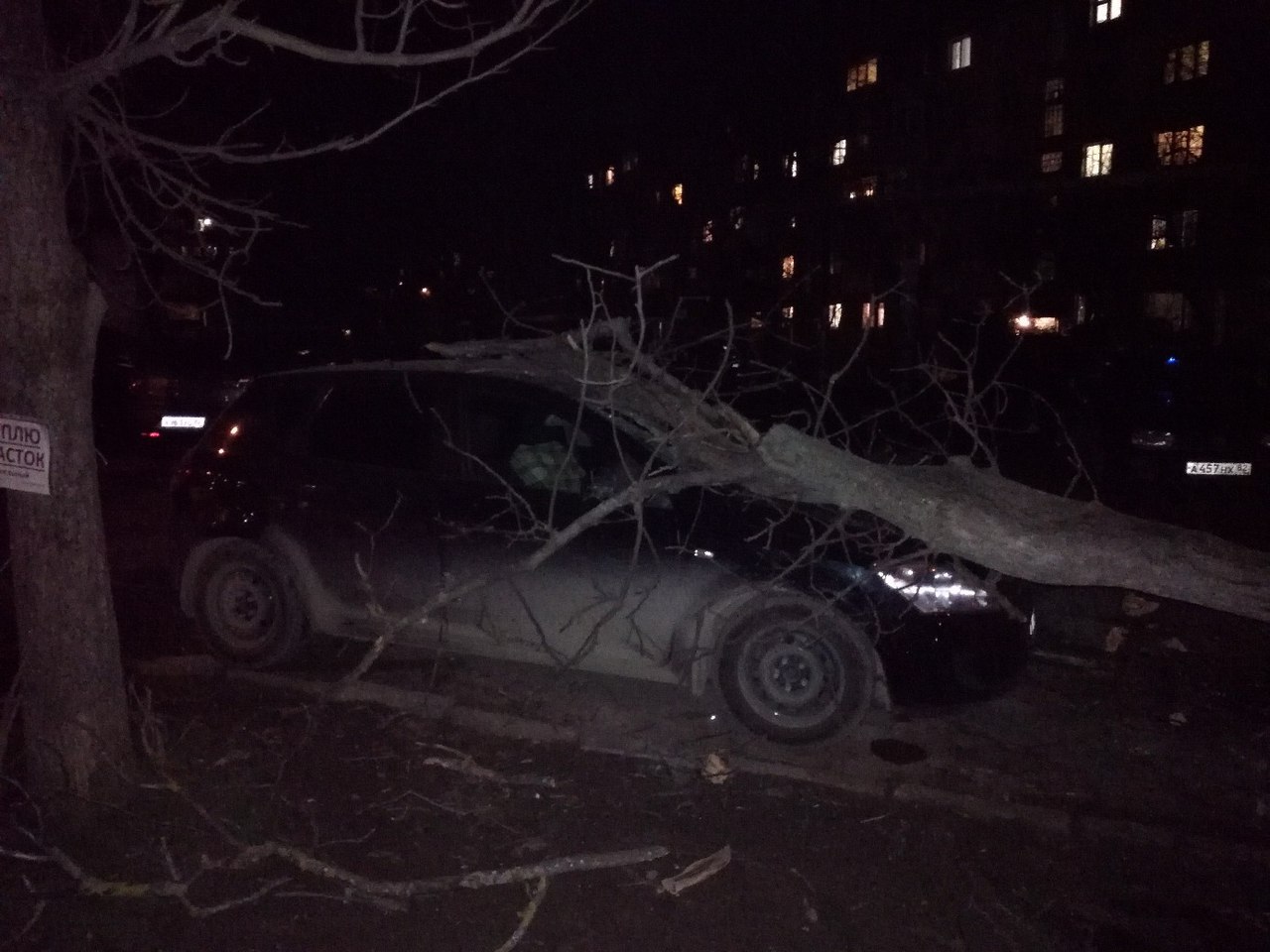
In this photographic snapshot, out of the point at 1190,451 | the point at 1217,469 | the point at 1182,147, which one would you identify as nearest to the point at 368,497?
the point at 1190,451

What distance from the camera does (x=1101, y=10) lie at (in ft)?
125

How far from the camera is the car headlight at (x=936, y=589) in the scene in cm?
569

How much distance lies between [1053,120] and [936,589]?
3934 cm

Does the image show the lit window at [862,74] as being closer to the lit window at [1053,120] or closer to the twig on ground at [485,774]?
the lit window at [1053,120]

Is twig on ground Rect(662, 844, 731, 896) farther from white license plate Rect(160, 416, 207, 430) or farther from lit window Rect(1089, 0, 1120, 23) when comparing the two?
lit window Rect(1089, 0, 1120, 23)

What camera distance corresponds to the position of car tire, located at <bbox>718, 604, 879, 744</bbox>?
5.70 meters

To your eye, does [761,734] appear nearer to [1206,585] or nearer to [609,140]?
[1206,585]

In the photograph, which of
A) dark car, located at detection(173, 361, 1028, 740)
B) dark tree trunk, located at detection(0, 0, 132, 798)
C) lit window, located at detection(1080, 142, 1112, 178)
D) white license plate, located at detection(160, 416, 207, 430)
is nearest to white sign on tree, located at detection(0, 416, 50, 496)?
dark tree trunk, located at detection(0, 0, 132, 798)

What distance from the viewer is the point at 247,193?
760 inches

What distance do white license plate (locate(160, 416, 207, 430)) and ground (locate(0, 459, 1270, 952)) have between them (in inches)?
299

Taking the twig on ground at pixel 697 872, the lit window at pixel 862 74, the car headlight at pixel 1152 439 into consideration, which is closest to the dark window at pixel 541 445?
the twig on ground at pixel 697 872

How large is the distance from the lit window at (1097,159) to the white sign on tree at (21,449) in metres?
39.0

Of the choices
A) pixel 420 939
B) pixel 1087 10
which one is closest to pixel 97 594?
pixel 420 939

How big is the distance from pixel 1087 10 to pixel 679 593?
38367 mm
